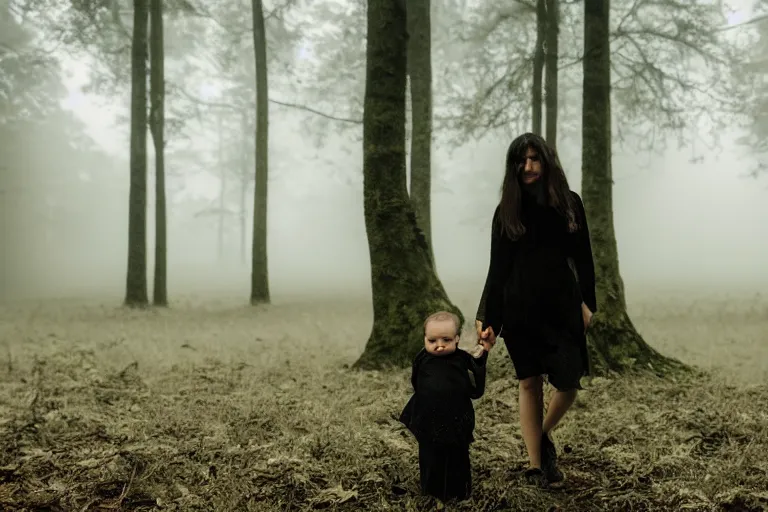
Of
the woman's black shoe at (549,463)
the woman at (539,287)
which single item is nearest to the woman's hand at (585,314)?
the woman at (539,287)

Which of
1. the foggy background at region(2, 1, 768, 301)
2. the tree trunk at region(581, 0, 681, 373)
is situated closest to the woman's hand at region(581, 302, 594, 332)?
the tree trunk at region(581, 0, 681, 373)

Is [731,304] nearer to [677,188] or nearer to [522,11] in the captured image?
[522,11]

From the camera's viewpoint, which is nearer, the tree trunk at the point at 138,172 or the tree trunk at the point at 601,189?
the tree trunk at the point at 601,189

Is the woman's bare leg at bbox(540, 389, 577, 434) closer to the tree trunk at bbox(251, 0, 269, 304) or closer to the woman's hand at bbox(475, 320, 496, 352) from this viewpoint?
the woman's hand at bbox(475, 320, 496, 352)

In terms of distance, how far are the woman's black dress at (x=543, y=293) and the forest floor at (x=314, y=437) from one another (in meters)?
0.76

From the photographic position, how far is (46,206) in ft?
109

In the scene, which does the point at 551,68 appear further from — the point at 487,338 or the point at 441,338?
the point at 441,338

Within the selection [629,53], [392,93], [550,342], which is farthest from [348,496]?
[629,53]

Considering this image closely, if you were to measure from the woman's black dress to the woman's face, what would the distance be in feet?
0.31

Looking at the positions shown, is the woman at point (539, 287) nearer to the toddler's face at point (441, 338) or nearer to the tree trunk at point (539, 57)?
the toddler's face at point (441, 338)

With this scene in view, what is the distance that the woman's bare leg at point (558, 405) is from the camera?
3520 millimetres

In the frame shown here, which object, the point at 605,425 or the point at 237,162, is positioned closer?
the point at 605,425

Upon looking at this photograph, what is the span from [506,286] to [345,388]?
3.13m

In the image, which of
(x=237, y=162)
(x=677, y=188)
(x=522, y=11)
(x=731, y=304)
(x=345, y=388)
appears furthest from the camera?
(x=677, y=188)
